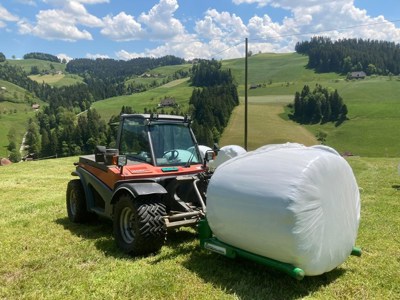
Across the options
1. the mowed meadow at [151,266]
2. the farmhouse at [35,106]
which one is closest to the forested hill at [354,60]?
the farmhouse at [35,106]

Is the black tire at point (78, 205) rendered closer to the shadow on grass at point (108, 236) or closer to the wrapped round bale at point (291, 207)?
the shadow on grass at point (108, 236)

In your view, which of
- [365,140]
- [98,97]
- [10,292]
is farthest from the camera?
[98,97]

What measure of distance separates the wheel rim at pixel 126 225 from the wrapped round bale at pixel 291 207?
1757mm

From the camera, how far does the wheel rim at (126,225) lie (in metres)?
6.94

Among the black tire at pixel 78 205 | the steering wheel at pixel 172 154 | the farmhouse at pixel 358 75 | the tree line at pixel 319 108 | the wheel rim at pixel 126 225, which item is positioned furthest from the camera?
the farmhouse at pixel 358 75

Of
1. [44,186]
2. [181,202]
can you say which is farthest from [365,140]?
[181,202]

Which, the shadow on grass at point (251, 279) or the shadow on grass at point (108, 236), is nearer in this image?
the shadow on grass at point (251, 279)

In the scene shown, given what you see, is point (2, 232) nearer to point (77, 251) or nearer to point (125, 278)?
point (77, 251)

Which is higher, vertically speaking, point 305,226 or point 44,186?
point 305,226

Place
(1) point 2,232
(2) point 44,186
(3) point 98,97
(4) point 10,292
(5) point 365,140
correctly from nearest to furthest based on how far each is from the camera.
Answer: (4) point 10,292 → (1) point 2,232 → (2) point 44,186 → (5) point 365,140 → (3) point 98,97

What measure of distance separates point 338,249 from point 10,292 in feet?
14.2

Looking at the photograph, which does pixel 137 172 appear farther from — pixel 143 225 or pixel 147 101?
pixel 147 101

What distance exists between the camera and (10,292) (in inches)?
208

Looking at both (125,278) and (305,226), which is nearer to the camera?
(305,226)
